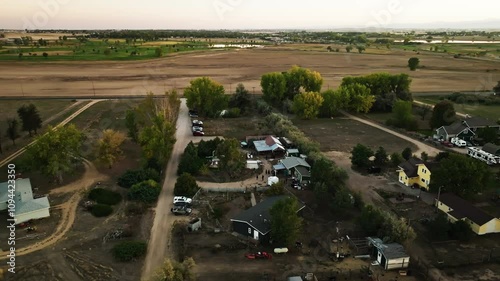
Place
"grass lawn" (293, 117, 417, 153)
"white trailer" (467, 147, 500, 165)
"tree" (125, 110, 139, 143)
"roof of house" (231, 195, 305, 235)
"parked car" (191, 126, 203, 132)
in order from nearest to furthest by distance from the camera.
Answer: "roof of house" (231, 195, 305, 235) < "white trailer" (467, 147, 500, 165) < "tree" (125, 110, 139, 143) < "grass lawn" (293, 117, 417, 153) < "parked car" (191, 126, 203, 132)

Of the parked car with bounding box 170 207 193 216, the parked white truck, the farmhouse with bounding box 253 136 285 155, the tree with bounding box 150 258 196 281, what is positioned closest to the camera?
the tree with bounding box 150 258 196 281

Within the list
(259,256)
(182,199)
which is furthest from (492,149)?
(182,199)

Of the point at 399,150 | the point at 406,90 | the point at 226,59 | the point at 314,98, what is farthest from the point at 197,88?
the point at 226,59

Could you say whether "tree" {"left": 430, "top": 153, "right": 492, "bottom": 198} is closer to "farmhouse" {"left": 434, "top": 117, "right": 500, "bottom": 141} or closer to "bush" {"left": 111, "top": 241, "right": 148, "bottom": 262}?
"farmhouse" {"left": 434, "top": 117, "right": 500, "bottom": 141}

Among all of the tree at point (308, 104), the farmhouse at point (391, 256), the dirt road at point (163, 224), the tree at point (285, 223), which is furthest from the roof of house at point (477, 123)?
the dirt road at point (163, 224)

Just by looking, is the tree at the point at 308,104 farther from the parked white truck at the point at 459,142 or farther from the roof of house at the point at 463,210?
the roof of house at the point at 463,210

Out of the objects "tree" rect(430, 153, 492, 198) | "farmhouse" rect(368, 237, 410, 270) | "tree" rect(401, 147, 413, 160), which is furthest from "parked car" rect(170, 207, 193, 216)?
"tree" rect(401, 147, 413, 160)

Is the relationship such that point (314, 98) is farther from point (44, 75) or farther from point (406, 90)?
point (44, 75)
